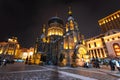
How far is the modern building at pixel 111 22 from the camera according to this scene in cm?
6956

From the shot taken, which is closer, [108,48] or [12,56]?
[108,48]

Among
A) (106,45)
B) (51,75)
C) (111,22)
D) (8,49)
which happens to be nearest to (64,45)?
(106,45)

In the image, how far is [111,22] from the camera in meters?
74.0

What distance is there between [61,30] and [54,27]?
5.95 m

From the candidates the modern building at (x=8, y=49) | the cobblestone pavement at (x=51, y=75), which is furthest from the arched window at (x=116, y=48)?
the modern building at (x=8, y=49)

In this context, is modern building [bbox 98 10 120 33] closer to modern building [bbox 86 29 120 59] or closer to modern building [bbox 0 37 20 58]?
modern building [bbox 86 29 120 59]

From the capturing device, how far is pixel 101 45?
49531 millimetres

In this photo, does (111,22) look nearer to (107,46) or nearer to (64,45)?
(107,46)

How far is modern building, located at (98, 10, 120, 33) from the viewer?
69562mm

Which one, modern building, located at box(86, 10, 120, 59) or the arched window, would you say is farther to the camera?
modern building, located at box(86, 10, 120, 59)

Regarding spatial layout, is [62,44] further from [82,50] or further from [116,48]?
[116,48]

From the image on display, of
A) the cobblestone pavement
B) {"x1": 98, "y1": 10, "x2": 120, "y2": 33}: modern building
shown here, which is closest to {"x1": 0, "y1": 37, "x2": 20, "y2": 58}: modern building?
the cobblestone pavement

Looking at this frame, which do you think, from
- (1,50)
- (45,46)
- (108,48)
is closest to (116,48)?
(108,48)

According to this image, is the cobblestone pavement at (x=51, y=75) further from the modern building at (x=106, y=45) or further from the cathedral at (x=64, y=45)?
the modern building at (x=106, y=45)
